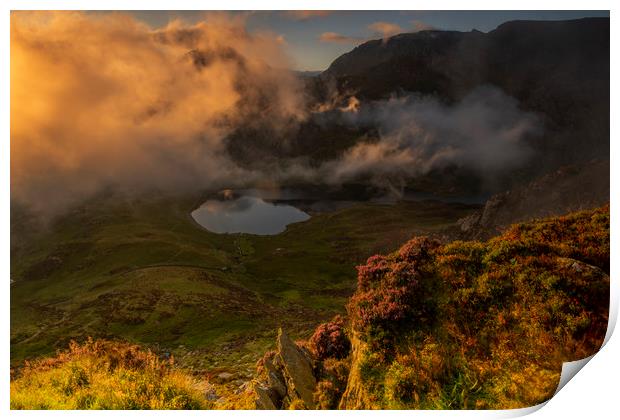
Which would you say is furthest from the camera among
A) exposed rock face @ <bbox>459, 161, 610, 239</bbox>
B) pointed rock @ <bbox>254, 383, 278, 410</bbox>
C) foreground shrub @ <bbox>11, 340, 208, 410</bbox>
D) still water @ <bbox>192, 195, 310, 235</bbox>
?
still water @ <bbox>192, 195, 310, 235</bbox>

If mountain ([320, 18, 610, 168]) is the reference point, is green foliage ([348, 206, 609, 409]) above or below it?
below

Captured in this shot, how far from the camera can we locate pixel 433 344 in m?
9.15

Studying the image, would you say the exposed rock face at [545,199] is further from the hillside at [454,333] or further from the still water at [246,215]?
the still water at [246,215]

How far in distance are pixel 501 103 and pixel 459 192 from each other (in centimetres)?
371

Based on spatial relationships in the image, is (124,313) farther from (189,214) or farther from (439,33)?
(439,33)

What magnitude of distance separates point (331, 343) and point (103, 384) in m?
5.45

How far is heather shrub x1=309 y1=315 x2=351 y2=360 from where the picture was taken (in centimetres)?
1016

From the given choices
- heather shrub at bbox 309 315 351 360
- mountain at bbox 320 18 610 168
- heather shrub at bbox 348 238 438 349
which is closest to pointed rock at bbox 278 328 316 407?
heather shrub at bbox 309 315 351 360

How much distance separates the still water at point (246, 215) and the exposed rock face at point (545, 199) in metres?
6.63

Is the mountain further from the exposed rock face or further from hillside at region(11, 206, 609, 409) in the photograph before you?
hillside at region(11, 206, 609, 409)

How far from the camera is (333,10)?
40.7 feet

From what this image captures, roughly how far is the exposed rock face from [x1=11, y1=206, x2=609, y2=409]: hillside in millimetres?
2581

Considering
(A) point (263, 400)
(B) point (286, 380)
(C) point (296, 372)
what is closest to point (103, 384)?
(A) point (263, 400)
